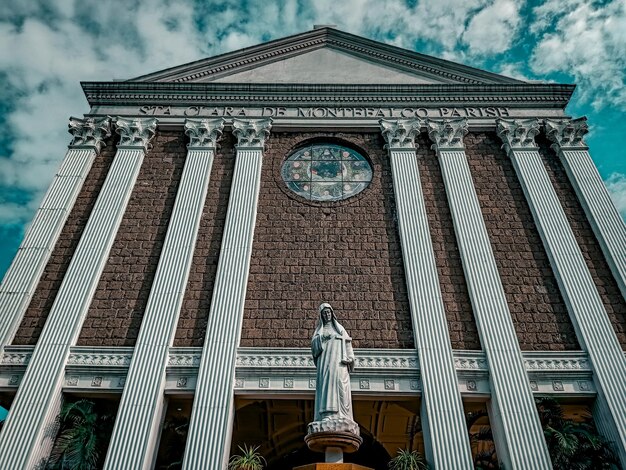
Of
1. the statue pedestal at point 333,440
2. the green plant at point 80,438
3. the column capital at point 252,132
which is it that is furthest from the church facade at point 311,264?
the statue pedestal at point 333,440

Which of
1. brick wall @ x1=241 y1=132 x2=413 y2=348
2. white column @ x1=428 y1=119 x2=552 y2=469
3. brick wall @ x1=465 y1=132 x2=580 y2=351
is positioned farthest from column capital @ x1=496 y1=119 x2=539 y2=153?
brick wall @ x1=241 y1=132 x2=413 y2=348

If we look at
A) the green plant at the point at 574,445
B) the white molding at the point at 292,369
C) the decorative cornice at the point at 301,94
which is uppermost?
the decorative cornice at the point at 301,94

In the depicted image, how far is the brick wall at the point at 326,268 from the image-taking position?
1284cm

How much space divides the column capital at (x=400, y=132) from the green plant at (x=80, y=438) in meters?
11.9

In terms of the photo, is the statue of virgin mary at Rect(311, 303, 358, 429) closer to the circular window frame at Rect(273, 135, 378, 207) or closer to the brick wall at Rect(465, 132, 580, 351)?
the brick wall at Rect(465, 132, 580, 351)

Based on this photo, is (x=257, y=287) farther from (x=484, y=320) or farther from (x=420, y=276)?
(x=484, y=320)

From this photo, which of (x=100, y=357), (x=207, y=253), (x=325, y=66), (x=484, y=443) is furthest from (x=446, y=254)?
(x=100, y=357)

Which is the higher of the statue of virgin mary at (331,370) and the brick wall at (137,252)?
the brick wall at (137,252)

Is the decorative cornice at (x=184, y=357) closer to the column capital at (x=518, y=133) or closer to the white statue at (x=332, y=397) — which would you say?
the white statue at (x=332, y=397)

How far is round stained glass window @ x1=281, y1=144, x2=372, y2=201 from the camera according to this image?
1602 cm

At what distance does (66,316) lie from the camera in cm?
1266

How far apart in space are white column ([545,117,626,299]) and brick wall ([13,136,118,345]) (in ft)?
50.3

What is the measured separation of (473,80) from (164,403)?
15.4 metres

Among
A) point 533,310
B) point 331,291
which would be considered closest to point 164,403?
point 331,291
